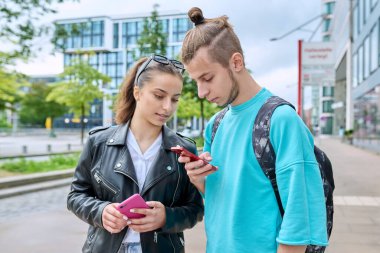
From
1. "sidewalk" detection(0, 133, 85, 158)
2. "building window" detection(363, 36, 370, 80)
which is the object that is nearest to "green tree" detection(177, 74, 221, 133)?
"sidewalk" detection(0, 133, 85, 158)

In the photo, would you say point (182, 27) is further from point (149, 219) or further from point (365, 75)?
point (365, 75)

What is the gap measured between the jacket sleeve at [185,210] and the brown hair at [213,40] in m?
0.61

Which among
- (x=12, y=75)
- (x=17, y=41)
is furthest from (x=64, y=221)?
(x=12, y=75)

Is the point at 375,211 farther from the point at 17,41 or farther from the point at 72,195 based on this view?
the point at 17,41

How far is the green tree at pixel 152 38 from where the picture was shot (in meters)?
25.8

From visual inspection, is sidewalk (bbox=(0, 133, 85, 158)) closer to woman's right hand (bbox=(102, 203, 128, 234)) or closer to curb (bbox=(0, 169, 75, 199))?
curb (bbox=(0, 169, 75, 199))

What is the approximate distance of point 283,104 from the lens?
1700 millimetres

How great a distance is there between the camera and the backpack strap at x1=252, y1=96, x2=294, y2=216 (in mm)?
1671

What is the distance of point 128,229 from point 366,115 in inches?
1255

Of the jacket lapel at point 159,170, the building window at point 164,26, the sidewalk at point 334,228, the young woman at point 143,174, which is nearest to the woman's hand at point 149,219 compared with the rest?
the young woman at point 143,174

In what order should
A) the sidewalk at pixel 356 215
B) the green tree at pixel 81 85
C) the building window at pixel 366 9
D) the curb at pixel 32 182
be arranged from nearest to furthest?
the sidewalk at pixel 356 215
the curb at pixel 32 182
the building window at pixel 366 9
the green tree at pixel 81 85

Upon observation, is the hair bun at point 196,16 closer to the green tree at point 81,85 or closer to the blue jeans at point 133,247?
the blue jeans at point 133,247

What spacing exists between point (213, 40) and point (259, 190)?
24.1 inches

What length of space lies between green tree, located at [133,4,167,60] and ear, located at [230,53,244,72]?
953 inches
